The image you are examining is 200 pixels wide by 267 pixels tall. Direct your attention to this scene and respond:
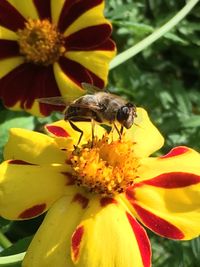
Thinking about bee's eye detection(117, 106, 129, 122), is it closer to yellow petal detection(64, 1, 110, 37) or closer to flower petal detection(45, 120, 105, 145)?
flower petal detection(45, 120, 105, 145)

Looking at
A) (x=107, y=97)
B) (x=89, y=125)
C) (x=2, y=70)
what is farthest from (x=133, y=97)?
(x=107, y=97)

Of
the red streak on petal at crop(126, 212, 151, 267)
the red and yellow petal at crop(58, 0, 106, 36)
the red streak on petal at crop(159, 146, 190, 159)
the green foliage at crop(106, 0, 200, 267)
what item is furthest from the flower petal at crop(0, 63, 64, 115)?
the red streak on petal at crop(126, 212, 151, 267)

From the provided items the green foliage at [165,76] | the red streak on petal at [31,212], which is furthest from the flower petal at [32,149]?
the green foliage at [165,76]

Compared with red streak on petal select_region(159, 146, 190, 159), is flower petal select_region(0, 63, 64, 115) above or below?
above

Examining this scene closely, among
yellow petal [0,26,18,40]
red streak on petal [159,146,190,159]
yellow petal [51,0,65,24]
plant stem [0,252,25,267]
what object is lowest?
plant stem [0,252,25,267]

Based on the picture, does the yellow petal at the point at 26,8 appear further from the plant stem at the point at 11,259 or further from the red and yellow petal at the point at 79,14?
the plant stem at the point at 11,259

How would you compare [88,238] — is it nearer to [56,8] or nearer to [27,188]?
[27,188]

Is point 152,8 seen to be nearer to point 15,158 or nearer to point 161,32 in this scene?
point 161,32

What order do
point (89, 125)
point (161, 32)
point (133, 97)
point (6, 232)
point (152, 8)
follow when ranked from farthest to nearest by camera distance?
point (152, 8), point (133, 97), point (161, 32), point (6, 232), point (89, 125)
